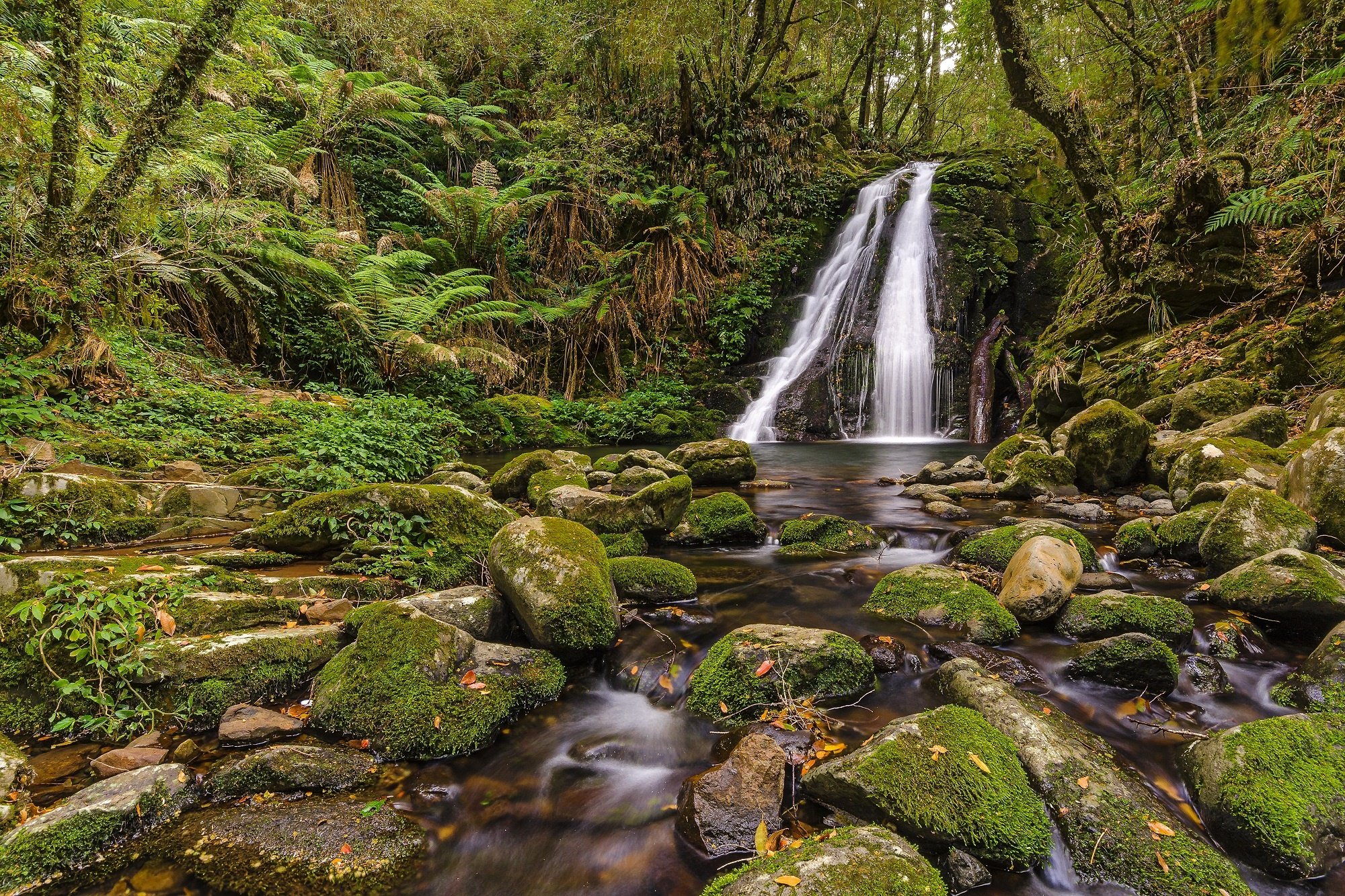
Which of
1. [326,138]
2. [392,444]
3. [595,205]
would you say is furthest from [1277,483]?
[326,138]

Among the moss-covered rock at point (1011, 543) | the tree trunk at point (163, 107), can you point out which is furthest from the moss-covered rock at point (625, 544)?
the tree trunk at point (163, 107)

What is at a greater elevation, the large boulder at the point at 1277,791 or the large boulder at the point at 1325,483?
the large boulder at the point at 1325,483

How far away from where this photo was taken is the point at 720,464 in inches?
310

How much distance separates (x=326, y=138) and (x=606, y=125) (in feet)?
23.7

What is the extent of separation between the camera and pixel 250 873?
1753 millimetres

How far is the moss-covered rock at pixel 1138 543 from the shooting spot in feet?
14.4

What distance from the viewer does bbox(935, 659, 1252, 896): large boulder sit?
1735 mm

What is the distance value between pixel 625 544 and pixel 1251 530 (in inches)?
173

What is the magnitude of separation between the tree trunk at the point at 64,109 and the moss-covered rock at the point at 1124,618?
828 cm

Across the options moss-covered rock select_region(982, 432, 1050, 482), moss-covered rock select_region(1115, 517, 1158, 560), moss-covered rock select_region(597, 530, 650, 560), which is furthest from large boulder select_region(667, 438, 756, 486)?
moss-covered rock select_region(1115, 517, 1158, 560)

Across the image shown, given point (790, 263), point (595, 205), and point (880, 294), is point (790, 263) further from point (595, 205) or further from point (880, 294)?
point (595, 205)

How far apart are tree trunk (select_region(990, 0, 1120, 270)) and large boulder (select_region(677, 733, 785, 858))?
984cm

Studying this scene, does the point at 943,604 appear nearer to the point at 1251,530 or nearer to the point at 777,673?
the point at 777,673

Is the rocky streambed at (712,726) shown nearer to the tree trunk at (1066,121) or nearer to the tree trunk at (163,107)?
the tree trunk at (163,107)
